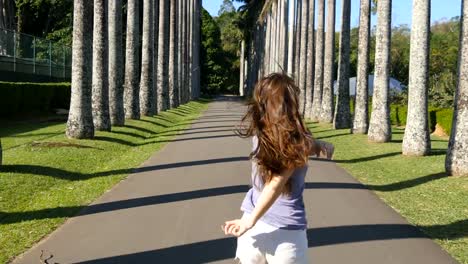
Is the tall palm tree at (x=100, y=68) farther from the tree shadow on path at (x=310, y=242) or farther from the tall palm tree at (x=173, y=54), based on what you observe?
the tall palm tree at (x=173, y=54)

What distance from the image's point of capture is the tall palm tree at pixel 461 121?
11.8m

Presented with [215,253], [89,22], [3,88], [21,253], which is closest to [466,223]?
[215,253]

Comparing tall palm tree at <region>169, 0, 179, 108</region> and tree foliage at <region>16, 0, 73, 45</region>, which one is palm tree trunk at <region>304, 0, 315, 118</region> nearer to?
tall palm tree at <region>169, 0, 179, 108</region>

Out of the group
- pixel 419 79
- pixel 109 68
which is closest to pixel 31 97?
pixel 109 68

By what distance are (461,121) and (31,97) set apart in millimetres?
20242

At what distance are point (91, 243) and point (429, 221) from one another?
4.40 m

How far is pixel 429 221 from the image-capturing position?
8266mm

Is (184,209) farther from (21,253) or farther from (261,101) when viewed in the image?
(261,101)

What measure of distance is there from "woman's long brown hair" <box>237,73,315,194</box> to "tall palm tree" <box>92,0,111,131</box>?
1642 centimetres

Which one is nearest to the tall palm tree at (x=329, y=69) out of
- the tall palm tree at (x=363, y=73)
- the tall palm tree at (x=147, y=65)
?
the tall palm tree at (x=363, y=73)

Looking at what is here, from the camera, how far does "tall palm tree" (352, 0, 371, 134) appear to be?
851 inches

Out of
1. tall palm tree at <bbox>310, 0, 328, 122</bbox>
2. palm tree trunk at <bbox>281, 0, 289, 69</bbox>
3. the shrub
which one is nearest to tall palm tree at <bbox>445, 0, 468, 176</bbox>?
the shrub

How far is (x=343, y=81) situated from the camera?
973 inches

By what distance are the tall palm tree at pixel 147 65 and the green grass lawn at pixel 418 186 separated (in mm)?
13005
